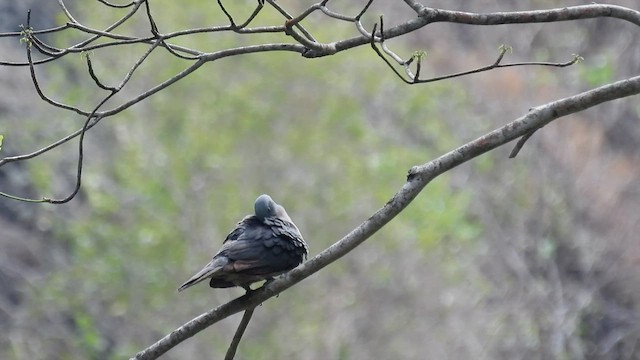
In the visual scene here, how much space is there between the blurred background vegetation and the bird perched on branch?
14.7ft

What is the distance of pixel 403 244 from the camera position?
8273 millimetres

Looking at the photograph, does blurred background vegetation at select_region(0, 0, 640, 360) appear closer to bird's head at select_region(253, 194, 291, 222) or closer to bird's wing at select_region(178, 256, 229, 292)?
bird's head at select_region(253, 194, 291, 222)

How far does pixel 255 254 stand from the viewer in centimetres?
334

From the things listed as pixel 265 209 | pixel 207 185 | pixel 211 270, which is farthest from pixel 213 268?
pixel 207 185

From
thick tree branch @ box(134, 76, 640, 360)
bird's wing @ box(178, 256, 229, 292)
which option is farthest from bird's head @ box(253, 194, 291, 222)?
thick tree branch @ box(134, 76, 640, 360)

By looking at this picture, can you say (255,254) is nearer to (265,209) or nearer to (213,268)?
(213,268)

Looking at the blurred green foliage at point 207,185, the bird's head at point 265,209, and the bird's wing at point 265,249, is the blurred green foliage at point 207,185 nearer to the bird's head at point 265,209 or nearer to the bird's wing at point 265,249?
the bird's head at point 265,209

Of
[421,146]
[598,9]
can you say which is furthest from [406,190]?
[421,146]

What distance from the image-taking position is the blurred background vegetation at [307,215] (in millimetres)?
8109

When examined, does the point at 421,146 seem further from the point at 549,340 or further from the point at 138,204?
the point at 138,204

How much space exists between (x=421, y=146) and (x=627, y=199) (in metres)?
1.81

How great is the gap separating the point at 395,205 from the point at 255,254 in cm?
54

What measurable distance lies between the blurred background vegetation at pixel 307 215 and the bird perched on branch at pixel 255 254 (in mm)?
4493

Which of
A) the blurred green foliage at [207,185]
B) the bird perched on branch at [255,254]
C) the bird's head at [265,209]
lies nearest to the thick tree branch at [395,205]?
the bird perched on branch at [255,254]
